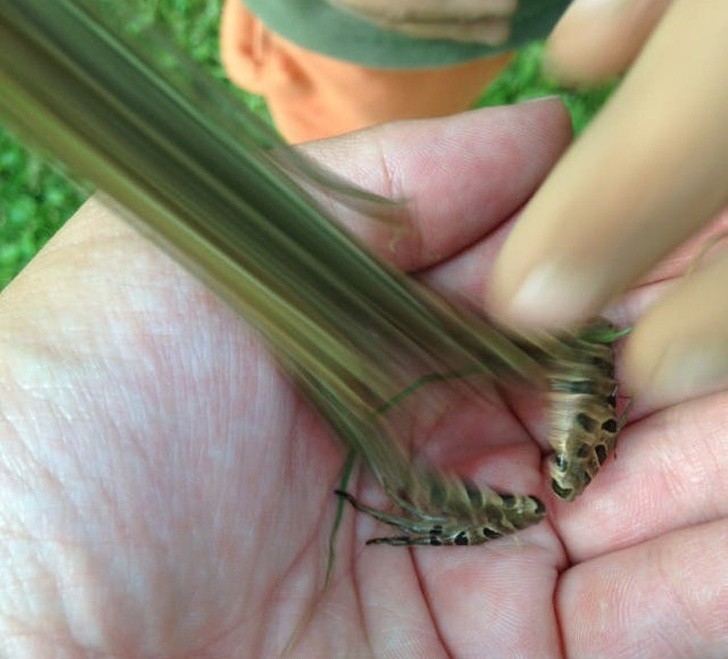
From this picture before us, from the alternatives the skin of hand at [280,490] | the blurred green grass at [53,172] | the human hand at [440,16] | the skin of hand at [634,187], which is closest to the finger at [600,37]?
the skin of hand at [634,187]

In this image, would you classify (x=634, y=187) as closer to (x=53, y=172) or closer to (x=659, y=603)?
(x=659, y=603)

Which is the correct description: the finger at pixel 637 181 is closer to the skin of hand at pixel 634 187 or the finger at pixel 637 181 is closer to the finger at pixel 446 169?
the skin of hand at pixel 634 187

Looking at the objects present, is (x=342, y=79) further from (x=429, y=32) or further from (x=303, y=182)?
(x=303, y=182)

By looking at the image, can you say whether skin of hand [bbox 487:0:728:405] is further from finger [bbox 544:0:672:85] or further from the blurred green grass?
the blurred green grass

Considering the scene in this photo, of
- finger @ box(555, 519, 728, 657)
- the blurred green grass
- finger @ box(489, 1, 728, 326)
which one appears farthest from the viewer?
the blurred green grass

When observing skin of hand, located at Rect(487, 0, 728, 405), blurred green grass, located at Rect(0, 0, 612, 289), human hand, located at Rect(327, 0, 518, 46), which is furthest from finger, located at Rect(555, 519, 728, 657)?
blurred green grass, located at Rect(0, 0, 612, 289)

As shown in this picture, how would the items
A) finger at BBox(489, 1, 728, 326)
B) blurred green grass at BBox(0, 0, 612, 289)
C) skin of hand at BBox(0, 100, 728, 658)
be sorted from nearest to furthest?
finger at BBox(489, 1, 728, 326) → skin of hand at BBox(0, 100, 728, 658) → blurred green grass at BBox(0, 0, 612, 289)

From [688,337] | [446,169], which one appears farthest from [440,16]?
[688,337]
